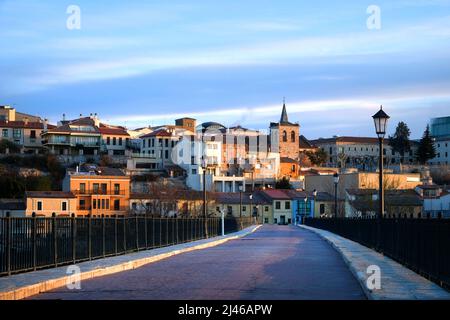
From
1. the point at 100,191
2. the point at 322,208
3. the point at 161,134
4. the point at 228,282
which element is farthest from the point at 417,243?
the point at 161,134

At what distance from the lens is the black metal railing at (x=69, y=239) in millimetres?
19344

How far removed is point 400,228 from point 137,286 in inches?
348

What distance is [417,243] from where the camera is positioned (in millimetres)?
19672

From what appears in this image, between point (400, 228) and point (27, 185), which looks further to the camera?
point (27, 185)

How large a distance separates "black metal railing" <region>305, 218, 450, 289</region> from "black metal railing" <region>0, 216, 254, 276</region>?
29.6ft

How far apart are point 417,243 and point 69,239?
9.63 metres

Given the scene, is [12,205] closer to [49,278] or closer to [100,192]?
[100,192]

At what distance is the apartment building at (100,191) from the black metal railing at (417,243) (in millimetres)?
87578

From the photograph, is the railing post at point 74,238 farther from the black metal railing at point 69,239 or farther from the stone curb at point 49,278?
the stone curb at point 49,278

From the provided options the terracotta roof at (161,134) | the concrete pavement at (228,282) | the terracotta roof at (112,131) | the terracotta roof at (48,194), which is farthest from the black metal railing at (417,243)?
the terracotta roof at (112,131)

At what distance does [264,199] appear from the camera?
154 metres
